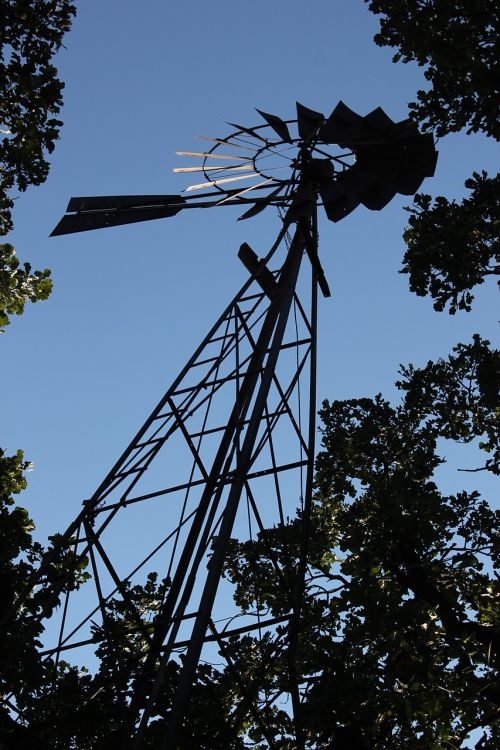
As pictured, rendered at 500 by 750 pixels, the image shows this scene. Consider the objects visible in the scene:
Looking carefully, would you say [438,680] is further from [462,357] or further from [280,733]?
[462,357]

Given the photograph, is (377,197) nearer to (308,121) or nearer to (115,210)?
(308,121)

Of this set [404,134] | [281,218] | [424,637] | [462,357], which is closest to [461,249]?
[462,357]

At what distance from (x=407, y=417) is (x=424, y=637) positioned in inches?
140

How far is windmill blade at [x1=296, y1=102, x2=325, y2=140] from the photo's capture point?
25.4 feet

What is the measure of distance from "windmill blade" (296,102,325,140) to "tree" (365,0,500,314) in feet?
5.80

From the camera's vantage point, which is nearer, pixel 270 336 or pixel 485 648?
pixel 270 336

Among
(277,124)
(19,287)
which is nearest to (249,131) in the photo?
(277,124)

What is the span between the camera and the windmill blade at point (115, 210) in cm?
680

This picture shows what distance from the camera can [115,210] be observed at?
7008 mm

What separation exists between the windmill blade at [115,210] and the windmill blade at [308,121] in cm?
150

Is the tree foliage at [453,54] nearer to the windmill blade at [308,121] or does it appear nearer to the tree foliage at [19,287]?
the windmill blade at [308,121]

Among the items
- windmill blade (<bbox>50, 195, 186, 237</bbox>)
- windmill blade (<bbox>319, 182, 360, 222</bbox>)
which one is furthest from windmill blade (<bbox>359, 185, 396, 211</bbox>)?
windmill blade (<bbox>50, 195, 186, 237</bbox>)

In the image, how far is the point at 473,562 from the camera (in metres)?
8.73

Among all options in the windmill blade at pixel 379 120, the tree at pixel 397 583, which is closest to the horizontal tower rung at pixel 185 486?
the tree at pixel 397 583
